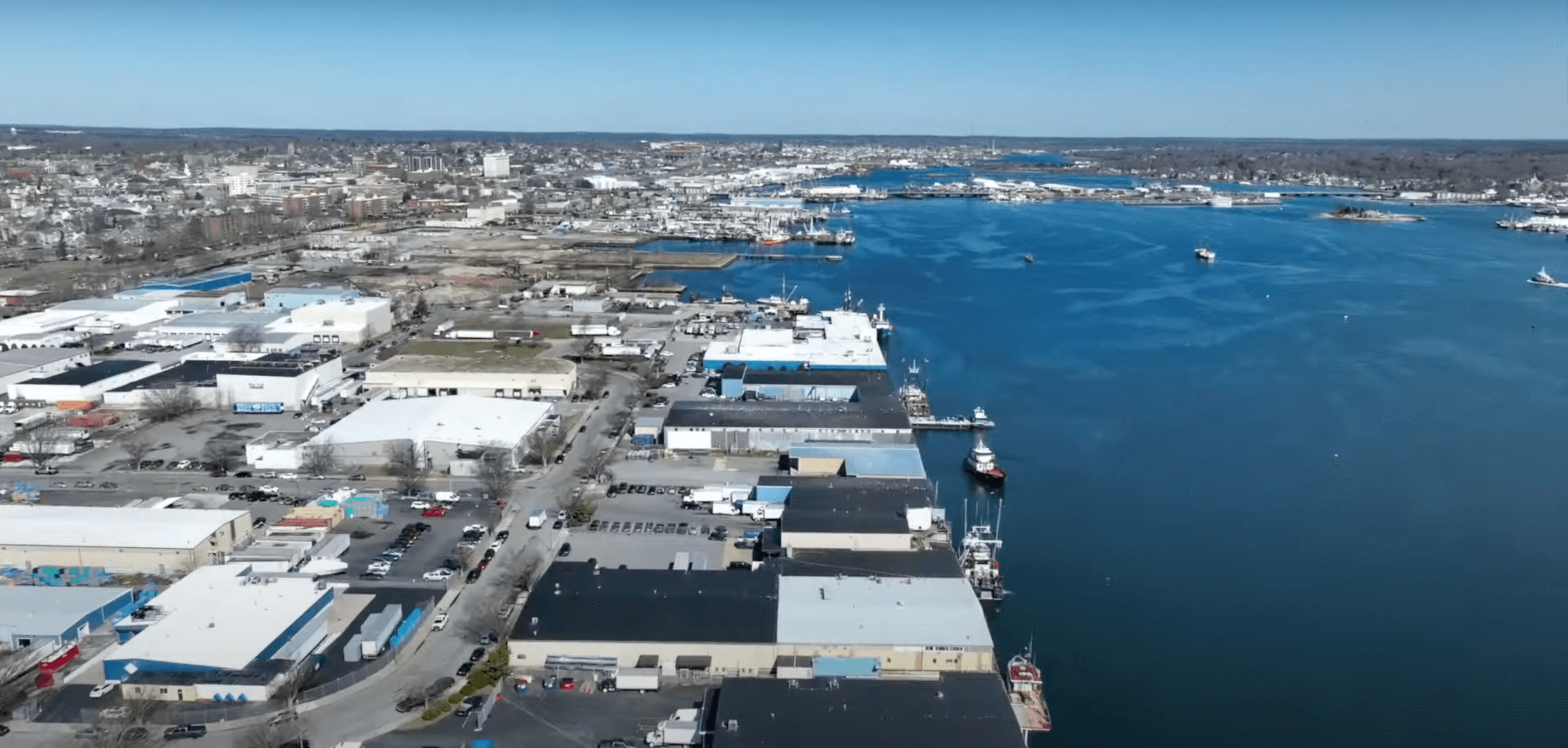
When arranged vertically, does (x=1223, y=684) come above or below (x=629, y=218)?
below

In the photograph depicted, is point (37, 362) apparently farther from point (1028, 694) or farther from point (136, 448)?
point (1028, 694)

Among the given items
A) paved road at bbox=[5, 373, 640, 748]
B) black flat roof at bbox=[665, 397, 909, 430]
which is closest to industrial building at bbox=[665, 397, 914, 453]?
black flat roof at bbox=[665, 397, 909, 430]

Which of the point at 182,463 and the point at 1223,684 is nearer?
the point at 1223,684

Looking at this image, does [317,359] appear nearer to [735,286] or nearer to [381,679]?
[381,679]

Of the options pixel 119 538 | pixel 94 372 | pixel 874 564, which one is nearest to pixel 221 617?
pixel 119 538

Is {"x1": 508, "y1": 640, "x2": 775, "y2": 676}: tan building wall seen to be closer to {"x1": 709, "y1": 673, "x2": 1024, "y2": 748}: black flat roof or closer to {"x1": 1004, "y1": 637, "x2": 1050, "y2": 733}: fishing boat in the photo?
{"x1": 709, "y1": 673, "x2": 1024, "y2": 748}: black flat roof

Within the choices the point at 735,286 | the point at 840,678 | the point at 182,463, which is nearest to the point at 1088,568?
the point at 840,678

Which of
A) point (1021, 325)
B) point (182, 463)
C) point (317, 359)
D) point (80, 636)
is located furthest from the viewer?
point (1021, 325)

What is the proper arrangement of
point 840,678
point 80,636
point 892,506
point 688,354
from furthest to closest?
point 688,354 < point 892,506 < point 80,636 < point 840,678
